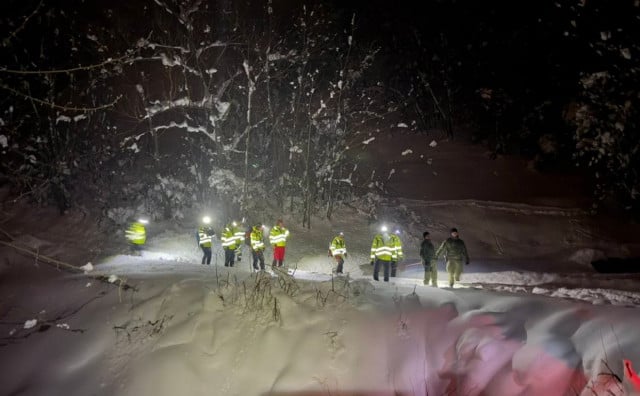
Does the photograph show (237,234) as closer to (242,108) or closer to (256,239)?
(256,239)

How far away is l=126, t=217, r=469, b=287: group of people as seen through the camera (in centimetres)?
1234

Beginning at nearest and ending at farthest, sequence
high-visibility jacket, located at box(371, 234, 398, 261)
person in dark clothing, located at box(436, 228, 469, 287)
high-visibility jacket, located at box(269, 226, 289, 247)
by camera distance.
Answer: person in dark clothing, located at box(436, 228, 469, 287) < high-visibility jacket, located at box(371, 234, 398, 261) < high-visibility jacket, located at box(269, 226, 289, 247)

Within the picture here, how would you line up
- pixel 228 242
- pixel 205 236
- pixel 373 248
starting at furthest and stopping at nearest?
pixel 205 236
pixel 228 242
pixel 373 248

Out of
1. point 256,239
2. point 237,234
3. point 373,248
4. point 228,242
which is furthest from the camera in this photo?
point 237,234

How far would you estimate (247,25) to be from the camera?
22.7 meters

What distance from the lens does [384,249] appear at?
42.5 ft

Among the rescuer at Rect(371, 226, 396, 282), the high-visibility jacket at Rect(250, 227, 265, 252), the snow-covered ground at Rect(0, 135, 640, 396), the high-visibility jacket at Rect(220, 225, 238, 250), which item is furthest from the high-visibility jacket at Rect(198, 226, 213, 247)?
the rescuer at Rect(371, 226, 396, 282)

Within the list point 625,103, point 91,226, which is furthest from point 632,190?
point 91,226

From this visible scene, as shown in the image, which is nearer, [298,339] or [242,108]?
[298,339]

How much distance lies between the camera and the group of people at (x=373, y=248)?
1234 cm

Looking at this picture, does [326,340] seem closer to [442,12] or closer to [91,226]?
[91,226]

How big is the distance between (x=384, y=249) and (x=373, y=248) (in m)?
0.37

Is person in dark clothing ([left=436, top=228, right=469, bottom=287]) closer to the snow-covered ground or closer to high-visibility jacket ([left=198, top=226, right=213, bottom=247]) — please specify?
the snow-covered ground

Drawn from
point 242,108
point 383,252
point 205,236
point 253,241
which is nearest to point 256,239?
point 253,241
